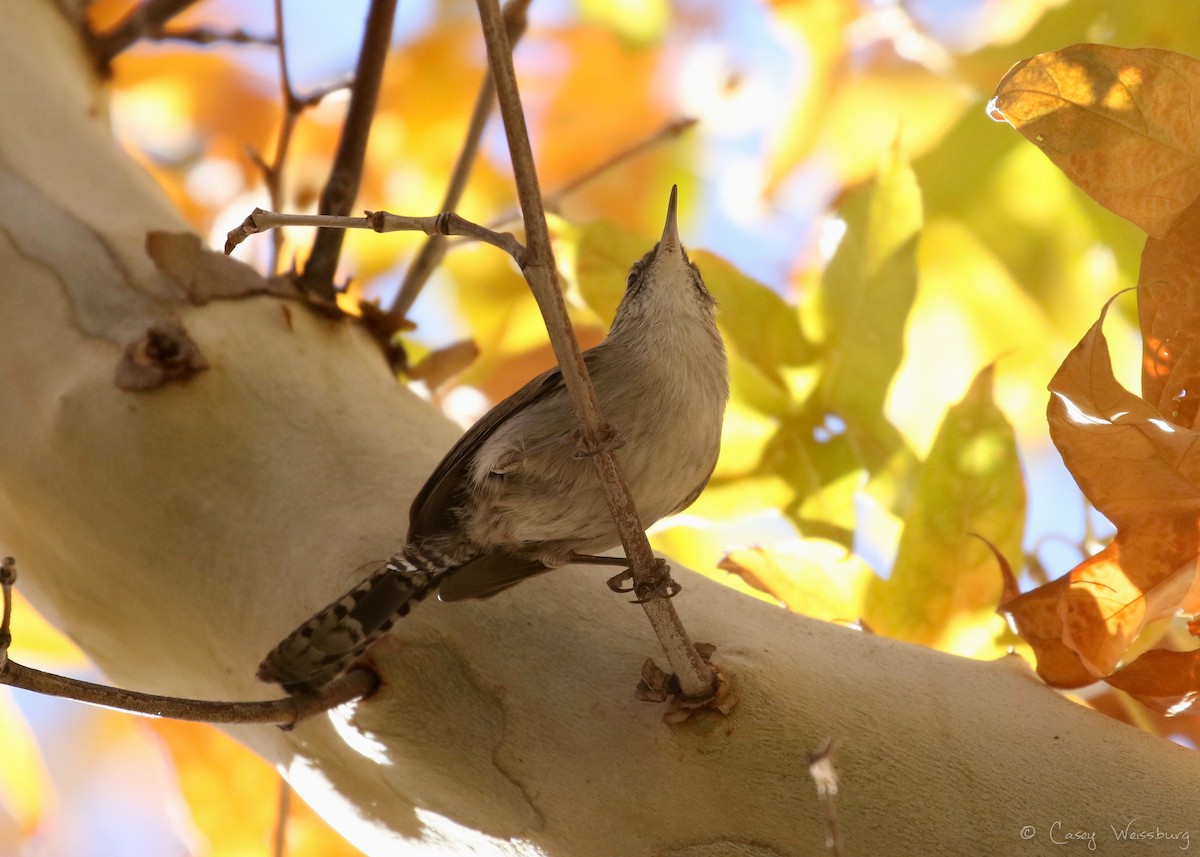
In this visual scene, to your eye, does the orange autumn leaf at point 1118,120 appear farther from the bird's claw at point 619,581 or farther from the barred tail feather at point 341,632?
the barred tail feather at point 341,632

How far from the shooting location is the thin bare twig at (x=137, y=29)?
217 cm

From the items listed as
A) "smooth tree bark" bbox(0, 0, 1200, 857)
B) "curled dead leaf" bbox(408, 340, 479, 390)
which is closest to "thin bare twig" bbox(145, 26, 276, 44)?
"smooth tree bark" bbox(0, 0, 1200, 857)

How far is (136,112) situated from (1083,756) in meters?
2.67

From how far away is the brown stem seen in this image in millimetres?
1094

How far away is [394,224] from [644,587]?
20.1 inches

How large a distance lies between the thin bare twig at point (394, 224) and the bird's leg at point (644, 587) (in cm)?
42

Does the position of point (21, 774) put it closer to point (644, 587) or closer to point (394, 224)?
point (644, 587)

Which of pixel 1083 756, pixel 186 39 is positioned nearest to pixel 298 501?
pixel 1083 756

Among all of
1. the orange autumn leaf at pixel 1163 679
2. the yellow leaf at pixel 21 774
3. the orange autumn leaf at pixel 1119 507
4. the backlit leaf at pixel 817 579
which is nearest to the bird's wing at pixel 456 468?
the backlit leaf at pixel 817 579

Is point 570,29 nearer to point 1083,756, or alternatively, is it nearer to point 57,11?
point 57,11

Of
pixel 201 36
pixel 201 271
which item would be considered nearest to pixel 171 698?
pixel 201 271

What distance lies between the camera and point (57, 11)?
213 centimetres

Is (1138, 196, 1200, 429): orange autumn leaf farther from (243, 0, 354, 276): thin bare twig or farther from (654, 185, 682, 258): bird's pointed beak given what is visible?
(243, 0, 354, 276): thin bare twig

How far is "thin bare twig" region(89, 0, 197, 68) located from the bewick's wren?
1208 mm
